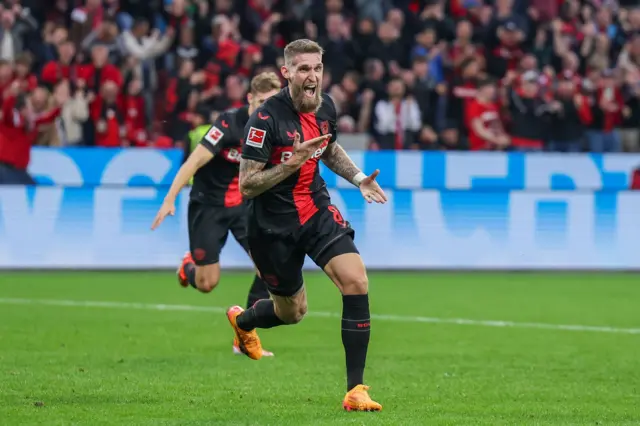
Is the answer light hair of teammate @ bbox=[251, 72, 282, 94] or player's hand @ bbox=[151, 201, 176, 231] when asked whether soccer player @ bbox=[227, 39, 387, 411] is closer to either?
player's hand @ bbox=[151, 201, 176, 231]

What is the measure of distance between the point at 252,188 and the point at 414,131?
12.2m

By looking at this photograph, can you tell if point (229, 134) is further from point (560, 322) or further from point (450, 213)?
point (450, 213)

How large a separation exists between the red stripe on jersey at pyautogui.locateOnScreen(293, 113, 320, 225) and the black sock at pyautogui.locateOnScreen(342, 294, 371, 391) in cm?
62

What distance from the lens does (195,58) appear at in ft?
66.2

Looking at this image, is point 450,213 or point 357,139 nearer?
point 450,213

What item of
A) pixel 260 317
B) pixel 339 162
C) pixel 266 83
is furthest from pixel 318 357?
pixel 339 162

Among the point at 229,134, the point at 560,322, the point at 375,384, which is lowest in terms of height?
the point at 560,322

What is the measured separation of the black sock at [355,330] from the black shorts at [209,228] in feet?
11.8

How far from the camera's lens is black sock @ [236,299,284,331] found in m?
8.72

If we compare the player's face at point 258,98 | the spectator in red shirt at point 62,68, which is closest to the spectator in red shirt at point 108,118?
the spectator in red shirt at point 62,68

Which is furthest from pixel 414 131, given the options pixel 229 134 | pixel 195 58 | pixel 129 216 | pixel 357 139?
pixel 229 134

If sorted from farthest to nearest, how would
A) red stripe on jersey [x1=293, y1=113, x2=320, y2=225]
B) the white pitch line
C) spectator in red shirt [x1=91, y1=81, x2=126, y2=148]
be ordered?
1. spectator in red shirt [x1=91, y1=81, x2=126, y2=148]
2. the white pitch line
3. red stripe on jersey [x1=293, y1=113, x2=320, y2=225]

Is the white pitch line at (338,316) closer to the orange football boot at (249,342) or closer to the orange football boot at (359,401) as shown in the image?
the orange football boot at (249,342)

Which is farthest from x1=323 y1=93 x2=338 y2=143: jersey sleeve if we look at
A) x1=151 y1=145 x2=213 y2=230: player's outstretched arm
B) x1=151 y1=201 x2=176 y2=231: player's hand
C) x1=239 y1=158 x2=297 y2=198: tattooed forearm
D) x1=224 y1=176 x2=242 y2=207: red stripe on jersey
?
x1=224 y1=176 x2=242 y2=207: red stripe on jersey
